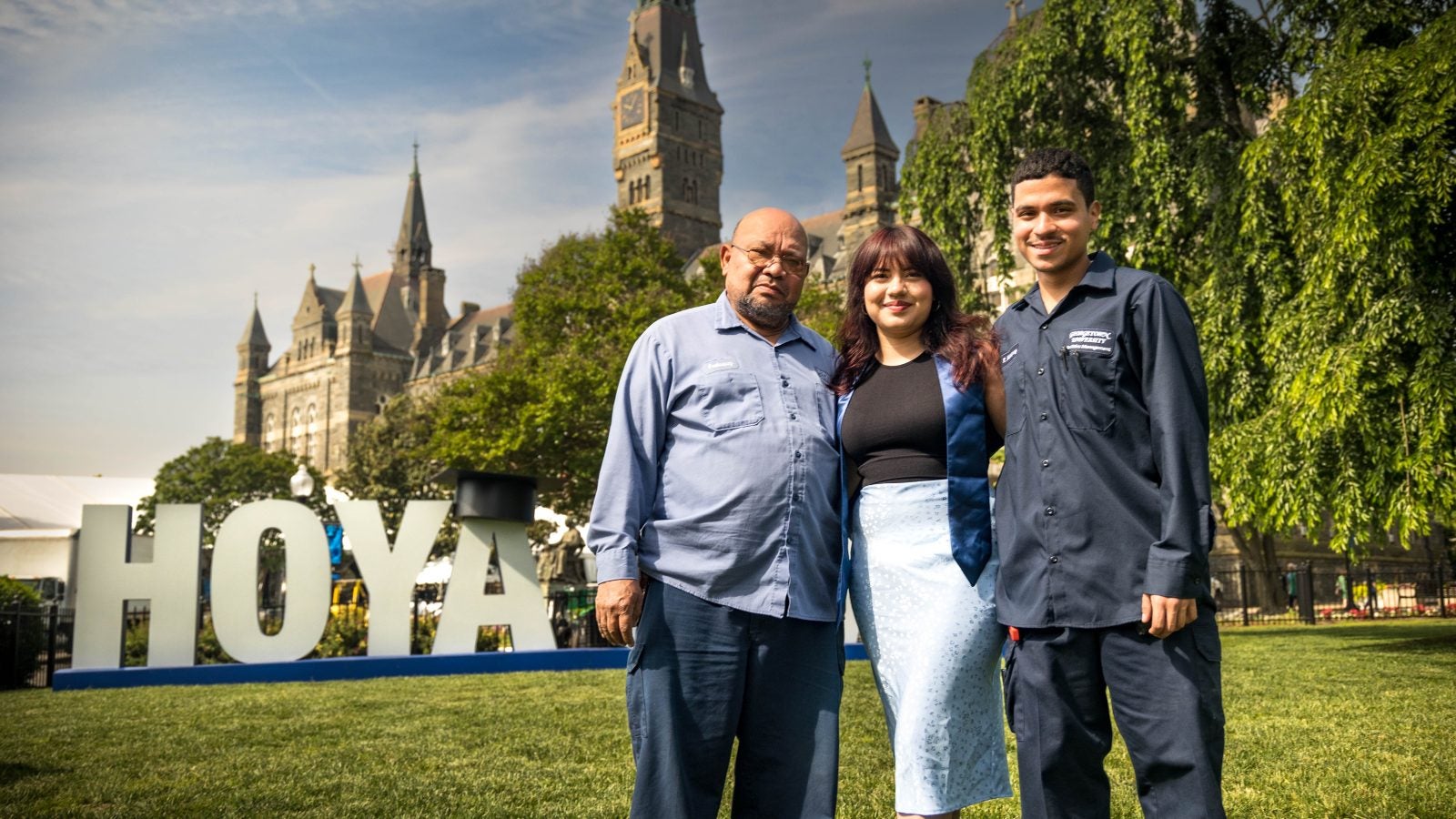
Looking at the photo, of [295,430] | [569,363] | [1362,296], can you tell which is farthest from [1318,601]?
[295,430]

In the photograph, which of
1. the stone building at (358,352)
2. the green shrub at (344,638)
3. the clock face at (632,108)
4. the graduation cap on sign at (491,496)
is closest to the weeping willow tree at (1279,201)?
the graduation cap on sign at (491,496)

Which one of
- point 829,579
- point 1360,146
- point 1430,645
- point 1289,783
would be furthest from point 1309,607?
point 829,579

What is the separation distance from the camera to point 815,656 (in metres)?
3.34

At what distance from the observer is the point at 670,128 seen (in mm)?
83562

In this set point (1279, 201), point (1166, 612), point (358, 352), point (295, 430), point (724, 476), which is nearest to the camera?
point (1166, 612)

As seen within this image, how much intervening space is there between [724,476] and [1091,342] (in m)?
1.13

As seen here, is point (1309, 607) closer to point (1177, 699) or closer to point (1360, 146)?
point (1360, 146)

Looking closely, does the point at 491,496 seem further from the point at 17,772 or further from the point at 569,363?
the point at 569,363

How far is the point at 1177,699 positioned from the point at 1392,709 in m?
6.63

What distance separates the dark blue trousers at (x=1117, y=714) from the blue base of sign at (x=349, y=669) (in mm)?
8874

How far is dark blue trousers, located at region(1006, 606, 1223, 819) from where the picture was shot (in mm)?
2672

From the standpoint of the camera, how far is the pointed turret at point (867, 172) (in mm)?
68875

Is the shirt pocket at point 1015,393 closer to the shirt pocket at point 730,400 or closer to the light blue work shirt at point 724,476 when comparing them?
the light blue work shirt at point 724,476

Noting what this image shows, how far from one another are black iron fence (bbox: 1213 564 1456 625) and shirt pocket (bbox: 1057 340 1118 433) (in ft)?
65.2
